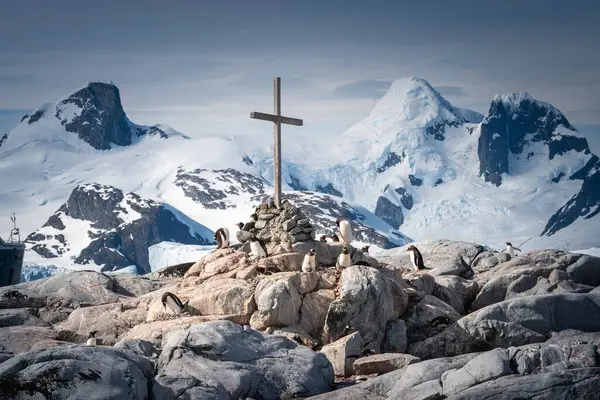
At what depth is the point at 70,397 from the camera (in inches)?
570

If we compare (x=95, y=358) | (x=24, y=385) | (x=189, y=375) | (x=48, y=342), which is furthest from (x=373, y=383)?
(x=48, y=342)

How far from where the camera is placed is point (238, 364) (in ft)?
61.5

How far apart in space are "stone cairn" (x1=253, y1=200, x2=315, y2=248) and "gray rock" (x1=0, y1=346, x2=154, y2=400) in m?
12.0

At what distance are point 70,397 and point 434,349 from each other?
11913 millimetres

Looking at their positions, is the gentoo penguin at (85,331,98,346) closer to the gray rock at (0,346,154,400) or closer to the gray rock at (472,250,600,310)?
the gray rock at (0,346,154,400)

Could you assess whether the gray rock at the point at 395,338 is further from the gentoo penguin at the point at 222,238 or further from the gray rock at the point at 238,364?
the gentoo penguin at the point at 222,238

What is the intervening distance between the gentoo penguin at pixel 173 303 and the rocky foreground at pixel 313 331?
8.8 inches

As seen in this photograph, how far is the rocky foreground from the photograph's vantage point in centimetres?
1591

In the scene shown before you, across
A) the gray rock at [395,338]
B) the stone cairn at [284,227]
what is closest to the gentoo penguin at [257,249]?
the stone cairn at [284,227]

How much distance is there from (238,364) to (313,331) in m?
5.77

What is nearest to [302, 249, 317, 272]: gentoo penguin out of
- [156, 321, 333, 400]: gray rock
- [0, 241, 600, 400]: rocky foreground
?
[0, 241, 600, 400]: rocky foreground

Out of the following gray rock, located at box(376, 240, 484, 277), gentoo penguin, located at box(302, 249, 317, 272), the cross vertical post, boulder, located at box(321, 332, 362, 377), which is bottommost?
boulder, located at box(321, 332, 362, 377)

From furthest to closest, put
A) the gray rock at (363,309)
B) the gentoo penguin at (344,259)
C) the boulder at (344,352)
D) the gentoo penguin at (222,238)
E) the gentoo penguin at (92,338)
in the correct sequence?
the gentoo penguin at (222,238) < the gentoo penguin at (344,259) < the gentoo penguin at (92,338) < the gray rock at (363,309) < the boulder at (344,352)

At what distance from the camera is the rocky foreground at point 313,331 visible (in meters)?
15.9
